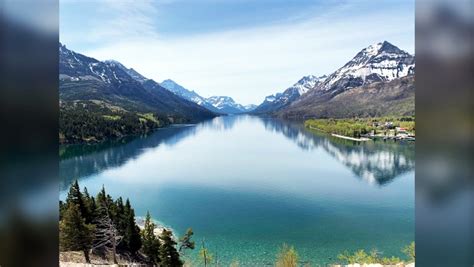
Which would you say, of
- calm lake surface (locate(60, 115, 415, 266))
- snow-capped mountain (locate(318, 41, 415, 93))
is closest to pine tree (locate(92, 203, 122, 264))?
calm lake surface (locate(60, 115, 415, 266))

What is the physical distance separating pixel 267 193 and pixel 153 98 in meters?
59.0

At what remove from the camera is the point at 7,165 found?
0.84 m

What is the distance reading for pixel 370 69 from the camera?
7694 centimetres

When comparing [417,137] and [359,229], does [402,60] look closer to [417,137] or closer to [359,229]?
[359,229]

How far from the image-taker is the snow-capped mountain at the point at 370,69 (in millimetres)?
72694

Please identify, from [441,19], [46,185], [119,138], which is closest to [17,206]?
[46,185]

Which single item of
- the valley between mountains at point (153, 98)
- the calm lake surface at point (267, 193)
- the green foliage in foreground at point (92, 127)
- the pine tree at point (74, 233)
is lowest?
the calm lake surface at point (267, 193)

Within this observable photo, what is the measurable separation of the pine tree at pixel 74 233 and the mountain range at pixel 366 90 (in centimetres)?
3023

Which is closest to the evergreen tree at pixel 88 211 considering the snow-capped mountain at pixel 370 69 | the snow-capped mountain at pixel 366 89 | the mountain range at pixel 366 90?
the mountain range at pixel 366 90

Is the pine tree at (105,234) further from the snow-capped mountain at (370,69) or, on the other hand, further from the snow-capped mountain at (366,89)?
the snow-capped mountain at (370,69)

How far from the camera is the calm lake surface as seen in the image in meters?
7.86

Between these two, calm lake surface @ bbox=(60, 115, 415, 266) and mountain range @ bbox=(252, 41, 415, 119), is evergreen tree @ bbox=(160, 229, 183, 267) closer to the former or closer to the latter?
calm lake surface @ bbox=(60, 115, 415, 266)

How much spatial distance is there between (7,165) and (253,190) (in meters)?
11.9

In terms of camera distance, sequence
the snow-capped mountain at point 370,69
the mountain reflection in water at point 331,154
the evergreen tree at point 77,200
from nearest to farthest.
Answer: the evergreen tree at point 77,200, the mountain reflection in water at point 331,154, the snow-capped mountain at point 370,69
